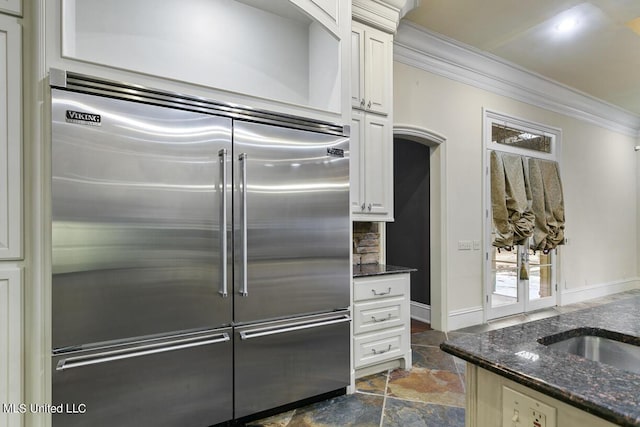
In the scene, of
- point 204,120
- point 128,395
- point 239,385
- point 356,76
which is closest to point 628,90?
point 356,76

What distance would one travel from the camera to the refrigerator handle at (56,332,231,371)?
1756 millimetres

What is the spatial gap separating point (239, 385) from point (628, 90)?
22.4 ft

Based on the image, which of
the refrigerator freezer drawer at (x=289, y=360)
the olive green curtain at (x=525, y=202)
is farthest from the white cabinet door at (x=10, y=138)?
the olive green curtain at (x=525, y=202)

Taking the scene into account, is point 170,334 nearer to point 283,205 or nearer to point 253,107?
point 283,205

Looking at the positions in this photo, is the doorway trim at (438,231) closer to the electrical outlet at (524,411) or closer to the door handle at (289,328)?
the door handle at (289,328)

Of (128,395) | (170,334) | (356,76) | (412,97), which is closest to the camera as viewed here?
(128,395)

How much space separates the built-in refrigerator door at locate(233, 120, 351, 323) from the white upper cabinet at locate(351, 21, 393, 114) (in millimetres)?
631

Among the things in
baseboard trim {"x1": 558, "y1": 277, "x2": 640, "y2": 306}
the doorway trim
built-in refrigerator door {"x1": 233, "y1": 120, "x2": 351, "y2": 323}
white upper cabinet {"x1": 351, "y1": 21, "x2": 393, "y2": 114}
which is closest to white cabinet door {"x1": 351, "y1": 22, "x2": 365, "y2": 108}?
white upper cabinet {"x1": 351, "y1": 21, "x2": 393, "y2": 114}

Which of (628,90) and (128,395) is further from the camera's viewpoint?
(628,90)

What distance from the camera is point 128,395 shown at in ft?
6.16

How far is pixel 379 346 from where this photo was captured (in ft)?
9.45

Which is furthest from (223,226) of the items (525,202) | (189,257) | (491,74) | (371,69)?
(525,202)

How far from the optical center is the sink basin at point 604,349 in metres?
1.13

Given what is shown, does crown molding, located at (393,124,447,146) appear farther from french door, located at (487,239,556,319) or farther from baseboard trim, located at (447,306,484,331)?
baseboard trim, located at (447,306,484,331)
